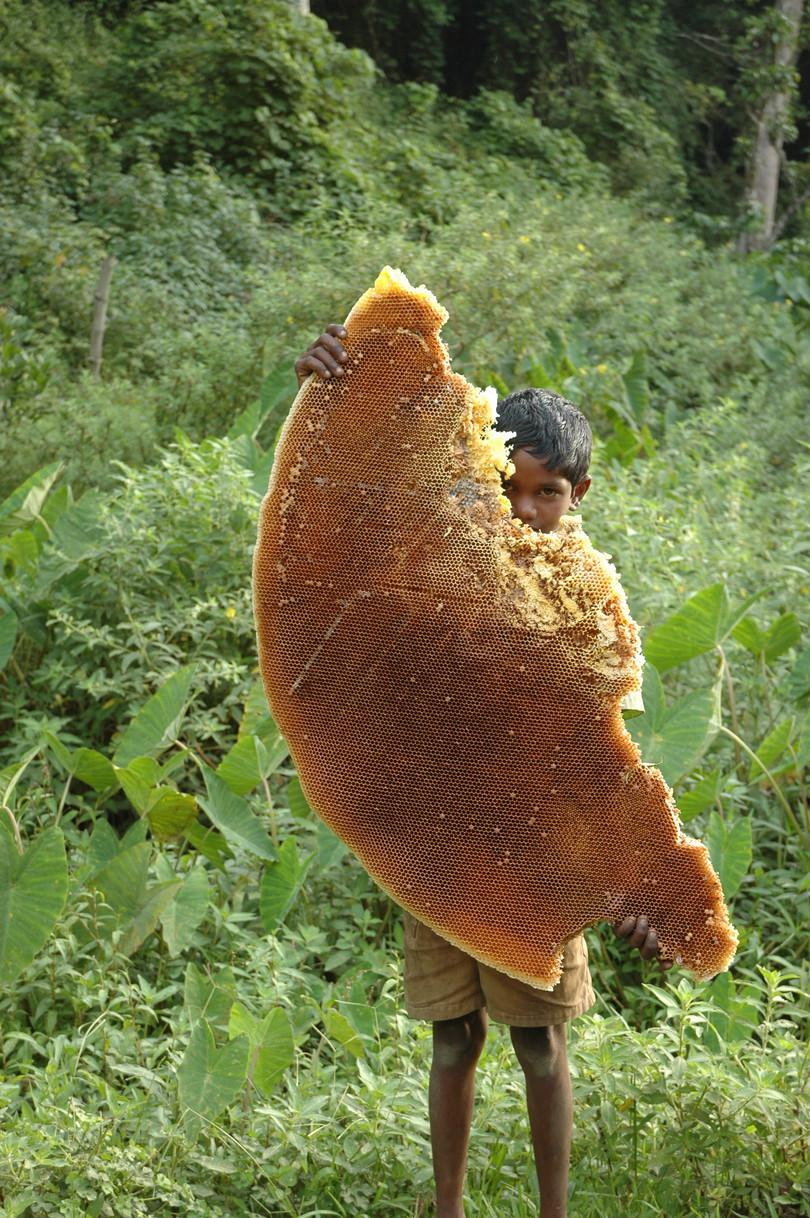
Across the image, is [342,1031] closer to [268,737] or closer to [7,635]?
[268,737]

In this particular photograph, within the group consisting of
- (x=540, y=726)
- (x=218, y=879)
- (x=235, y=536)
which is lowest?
(x=218, y=879)

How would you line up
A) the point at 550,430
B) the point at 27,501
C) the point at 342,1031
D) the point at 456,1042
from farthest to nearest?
the point at 27,501
the point at 342,1031
the point at 456,1042
the point at 550,430

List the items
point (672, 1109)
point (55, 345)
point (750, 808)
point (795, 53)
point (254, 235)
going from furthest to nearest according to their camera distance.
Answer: point (795, 53), point (254, 235), point (55, 345), point (750, 808), point (672, 1109)

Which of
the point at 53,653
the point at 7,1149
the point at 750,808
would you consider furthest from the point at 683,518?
the point at 7,1149

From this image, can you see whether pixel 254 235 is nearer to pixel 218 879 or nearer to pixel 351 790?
pixel 218 879

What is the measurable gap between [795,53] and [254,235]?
628 cm

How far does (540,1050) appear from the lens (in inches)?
86.5

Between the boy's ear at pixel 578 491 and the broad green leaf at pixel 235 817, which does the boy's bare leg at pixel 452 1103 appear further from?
the broad green leaf at pixel 235 817

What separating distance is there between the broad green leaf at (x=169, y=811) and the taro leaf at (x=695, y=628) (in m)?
1.13

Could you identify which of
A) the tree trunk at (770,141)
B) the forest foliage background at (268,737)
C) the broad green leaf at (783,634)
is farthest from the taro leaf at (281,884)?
the tree trunk at (770,141)

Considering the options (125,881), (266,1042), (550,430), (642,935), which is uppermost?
(550,430)

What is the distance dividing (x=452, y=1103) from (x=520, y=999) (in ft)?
0.71

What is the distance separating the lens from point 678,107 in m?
15.5

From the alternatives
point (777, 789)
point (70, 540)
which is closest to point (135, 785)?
point (70, 540)
